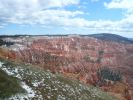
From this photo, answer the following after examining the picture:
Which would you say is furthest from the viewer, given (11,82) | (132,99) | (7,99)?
(132,99)

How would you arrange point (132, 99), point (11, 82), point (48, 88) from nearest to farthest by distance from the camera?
point (11, 82) → point (48, 88) → point (132, 99)

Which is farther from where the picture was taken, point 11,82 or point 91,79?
point 91,79

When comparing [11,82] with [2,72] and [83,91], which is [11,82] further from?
[83,91]

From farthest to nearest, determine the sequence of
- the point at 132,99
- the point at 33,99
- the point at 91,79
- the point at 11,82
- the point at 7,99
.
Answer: the point at 91,79
the point at 132,99
the point at 11,82
the point at 33,99
the point at 7,99

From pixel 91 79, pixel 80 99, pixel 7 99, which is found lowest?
pixel 91 79

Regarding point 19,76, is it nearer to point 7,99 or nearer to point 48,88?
point 48,88

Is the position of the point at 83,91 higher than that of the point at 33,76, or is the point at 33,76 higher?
the point at 33,76

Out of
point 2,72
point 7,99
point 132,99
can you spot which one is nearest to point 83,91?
point 2,72

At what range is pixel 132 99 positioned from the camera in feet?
393

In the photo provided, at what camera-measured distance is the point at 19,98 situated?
3077cm

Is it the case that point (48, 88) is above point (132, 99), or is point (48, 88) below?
above

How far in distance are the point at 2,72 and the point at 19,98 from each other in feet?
22.9

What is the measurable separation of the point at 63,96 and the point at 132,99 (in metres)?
89.5

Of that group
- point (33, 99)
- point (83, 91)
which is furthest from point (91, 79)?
point (33, 99)
